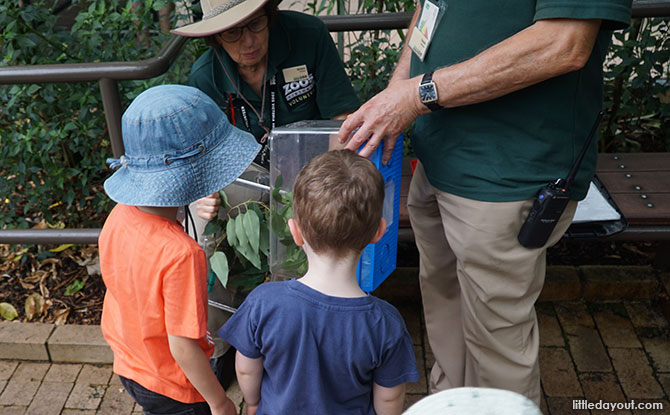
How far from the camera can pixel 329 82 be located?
254 cm

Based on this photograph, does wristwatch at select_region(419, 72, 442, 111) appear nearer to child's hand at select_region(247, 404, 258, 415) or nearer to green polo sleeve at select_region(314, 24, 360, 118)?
green polo sleeve at select_region(314, 24, 360, 118)

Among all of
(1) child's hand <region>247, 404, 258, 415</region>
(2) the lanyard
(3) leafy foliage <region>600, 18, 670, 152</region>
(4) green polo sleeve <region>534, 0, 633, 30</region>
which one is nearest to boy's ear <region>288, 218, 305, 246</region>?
(1) child's hand <region>247, 404, 258, 415</region>

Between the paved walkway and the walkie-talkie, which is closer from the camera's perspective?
the walkie-talkie

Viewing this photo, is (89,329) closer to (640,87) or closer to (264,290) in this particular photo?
(264,290)

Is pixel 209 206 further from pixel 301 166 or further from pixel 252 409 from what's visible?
pixel 252 409

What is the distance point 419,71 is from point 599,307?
77.7 inches

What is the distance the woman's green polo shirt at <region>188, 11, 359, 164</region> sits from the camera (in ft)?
8.09

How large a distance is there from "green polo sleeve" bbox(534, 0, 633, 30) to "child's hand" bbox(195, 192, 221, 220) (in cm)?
119

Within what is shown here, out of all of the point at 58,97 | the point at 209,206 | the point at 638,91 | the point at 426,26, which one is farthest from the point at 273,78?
the point at 638,91

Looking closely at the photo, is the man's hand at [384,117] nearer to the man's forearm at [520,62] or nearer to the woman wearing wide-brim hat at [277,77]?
the man's forearm at [520,62]

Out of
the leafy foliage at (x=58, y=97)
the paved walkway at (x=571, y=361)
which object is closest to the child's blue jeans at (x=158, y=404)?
the paved walkway at (x=571, y=361)

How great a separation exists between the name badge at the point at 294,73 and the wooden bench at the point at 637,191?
2.48ft

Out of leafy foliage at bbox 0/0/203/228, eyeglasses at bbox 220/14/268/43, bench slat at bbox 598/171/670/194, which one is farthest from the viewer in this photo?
leafy foliage at bbox 0/0/203/228

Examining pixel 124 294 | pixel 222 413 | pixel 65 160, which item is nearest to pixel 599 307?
pixel 222 413
